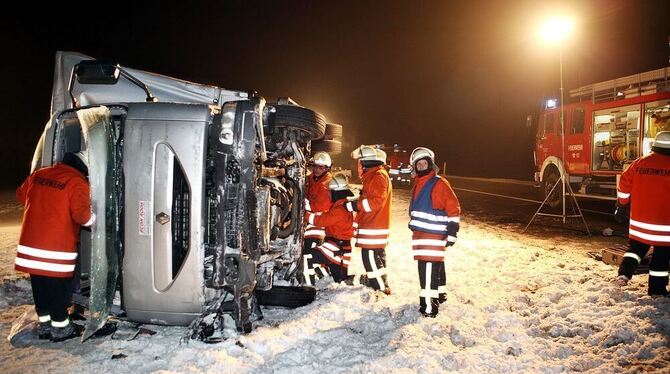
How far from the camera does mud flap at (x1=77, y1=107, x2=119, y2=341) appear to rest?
3287 mm

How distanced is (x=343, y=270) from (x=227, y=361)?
97.1 inches

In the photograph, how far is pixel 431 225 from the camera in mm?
4305

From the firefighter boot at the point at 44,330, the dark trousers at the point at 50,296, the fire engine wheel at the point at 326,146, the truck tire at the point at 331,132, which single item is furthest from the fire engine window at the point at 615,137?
the firefighter boot at the point at 44,330

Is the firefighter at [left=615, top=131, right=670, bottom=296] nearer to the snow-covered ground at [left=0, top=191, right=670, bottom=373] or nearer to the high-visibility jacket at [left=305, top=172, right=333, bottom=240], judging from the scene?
the snow-covered ground at [left=0, top=191, right=670, bottom=373]

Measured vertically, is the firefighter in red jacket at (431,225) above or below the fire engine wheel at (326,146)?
below

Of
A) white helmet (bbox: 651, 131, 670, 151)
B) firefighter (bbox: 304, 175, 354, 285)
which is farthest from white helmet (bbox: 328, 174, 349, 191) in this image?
white helmet (bbox: 651, 131, 670, 151)

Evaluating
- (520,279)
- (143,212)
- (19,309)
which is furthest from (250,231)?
(520,279)

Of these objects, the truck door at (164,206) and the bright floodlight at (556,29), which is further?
the bright floodlight at (556,29)

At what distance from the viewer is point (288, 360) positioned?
10.5 feet

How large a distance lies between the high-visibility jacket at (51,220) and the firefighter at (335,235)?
8.37ft

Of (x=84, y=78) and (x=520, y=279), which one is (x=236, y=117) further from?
(x=520, y=279)

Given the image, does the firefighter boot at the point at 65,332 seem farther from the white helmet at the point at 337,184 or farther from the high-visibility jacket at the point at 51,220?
the white helmet at the point at 337,184

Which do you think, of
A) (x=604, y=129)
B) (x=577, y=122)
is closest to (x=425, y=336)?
(x=604, y=129)

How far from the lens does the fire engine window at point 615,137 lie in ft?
39.1
